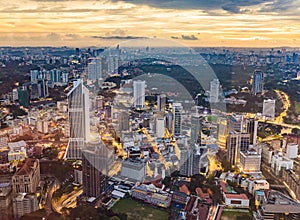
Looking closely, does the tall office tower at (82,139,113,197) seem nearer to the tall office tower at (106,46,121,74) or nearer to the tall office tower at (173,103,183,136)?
the tall office tower at (106,46,121,74)

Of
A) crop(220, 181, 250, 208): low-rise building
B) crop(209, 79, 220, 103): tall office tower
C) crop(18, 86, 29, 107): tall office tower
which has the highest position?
crop(209, 79, 220, 103): tall office tower

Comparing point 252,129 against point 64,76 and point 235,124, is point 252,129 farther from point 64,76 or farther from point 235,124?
point 64,76

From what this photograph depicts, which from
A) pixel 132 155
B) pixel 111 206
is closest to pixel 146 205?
pixel 111 206

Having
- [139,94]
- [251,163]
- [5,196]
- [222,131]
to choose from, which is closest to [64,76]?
[139,94]

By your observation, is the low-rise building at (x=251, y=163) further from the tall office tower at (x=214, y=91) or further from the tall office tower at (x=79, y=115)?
the tall office tower at (x=214, y=91)

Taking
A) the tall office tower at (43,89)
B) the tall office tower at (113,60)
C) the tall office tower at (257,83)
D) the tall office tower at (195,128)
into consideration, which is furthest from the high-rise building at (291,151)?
the tall office tower at (43,89)

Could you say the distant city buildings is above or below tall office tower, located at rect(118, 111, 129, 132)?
above

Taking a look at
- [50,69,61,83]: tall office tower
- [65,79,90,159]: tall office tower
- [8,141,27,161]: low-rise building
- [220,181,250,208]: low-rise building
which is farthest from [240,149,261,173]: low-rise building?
[50,69,61,83]: tall office tower
